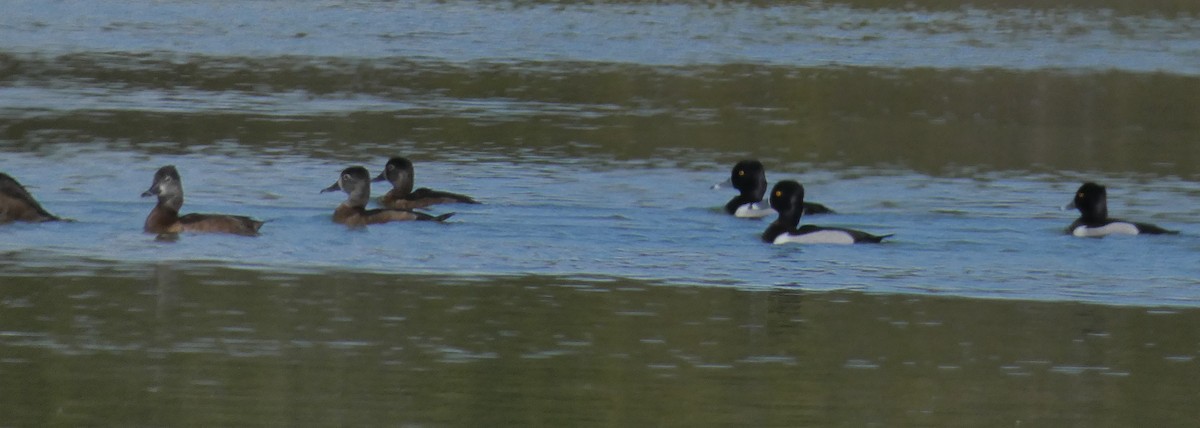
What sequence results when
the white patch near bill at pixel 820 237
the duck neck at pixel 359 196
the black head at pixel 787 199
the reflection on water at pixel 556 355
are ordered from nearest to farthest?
the reflection on water at pixel 556 355 → the white patch near bill at pixel 820 237 → the black head at pixel 787 199 → the duck neck at pixel 359 196

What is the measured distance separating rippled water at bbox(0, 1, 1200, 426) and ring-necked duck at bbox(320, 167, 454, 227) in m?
0.25

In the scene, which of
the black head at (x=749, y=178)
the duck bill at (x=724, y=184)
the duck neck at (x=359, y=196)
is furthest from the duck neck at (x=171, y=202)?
the duck bill at (x=724, y=184)

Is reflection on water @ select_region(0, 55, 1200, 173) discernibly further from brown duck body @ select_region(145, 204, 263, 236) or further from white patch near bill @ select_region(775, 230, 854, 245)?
brown duck body @ select_region(145, 204, 263, 236)

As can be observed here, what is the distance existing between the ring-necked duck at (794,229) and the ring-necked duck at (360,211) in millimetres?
2425

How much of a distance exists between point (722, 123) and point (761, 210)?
866 centimetres

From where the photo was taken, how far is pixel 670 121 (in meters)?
27.8

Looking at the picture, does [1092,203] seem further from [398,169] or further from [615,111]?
[615,111]

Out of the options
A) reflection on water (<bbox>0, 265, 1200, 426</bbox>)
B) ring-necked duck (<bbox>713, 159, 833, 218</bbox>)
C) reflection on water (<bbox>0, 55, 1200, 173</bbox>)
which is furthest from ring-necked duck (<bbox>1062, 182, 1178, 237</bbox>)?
reflection on water (<bbox>0, 55, 1200, 173</bbox>)

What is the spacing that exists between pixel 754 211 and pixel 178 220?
4.81 m

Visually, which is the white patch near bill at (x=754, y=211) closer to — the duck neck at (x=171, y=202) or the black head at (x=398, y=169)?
the black head at (x=398, y=169)

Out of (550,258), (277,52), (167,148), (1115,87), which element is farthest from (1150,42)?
(550,258)

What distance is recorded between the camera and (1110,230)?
17562 mm

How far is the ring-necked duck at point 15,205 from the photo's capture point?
661 inches

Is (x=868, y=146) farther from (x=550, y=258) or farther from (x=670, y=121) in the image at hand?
(x=550, y=258)
